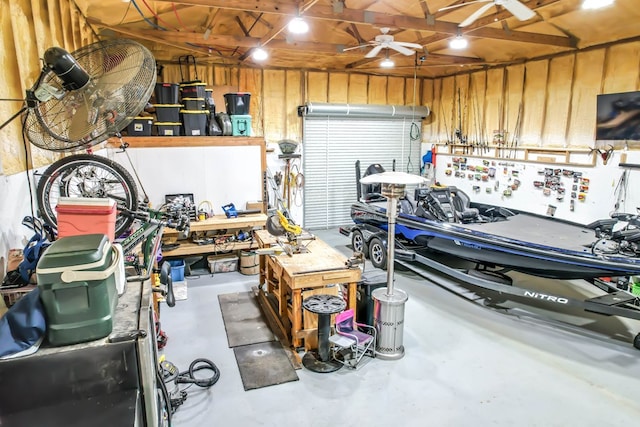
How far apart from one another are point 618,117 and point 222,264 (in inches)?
234

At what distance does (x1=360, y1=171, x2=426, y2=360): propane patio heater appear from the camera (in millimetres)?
3469

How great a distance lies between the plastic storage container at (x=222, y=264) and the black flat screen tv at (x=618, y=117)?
5.63 metres

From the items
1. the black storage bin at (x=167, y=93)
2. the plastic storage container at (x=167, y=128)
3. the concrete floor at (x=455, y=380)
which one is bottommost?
the concrete floor at (x=455, y=380)

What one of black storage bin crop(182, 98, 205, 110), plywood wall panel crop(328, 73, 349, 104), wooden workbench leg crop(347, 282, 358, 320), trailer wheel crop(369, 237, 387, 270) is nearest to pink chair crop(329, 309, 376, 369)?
wooden workbench leg crop(347, 282, 358, 320)

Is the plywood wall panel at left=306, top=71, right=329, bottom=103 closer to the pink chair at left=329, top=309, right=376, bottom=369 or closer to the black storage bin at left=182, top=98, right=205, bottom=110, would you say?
the black storage bin at left=182, top=98, right=205, bottom=110

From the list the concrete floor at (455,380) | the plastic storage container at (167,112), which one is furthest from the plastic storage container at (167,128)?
the concrete floor at (455,380)

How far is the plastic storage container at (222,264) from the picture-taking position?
599 cm

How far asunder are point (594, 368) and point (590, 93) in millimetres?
4340

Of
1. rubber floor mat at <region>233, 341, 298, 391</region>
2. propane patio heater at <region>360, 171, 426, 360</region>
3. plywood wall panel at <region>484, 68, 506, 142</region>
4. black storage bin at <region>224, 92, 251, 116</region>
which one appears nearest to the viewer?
rubber floor mat at <region>233, 341, 298, 391</region>

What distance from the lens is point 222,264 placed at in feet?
19.8

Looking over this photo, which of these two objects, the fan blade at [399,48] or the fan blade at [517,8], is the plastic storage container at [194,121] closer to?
the fan blade at [399,48]

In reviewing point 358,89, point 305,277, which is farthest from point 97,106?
point 358,89

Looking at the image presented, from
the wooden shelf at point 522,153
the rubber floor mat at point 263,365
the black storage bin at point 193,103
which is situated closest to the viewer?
the rubber floor mat at point 263,365

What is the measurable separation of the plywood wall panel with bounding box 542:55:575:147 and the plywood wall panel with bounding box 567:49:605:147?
9 cm
